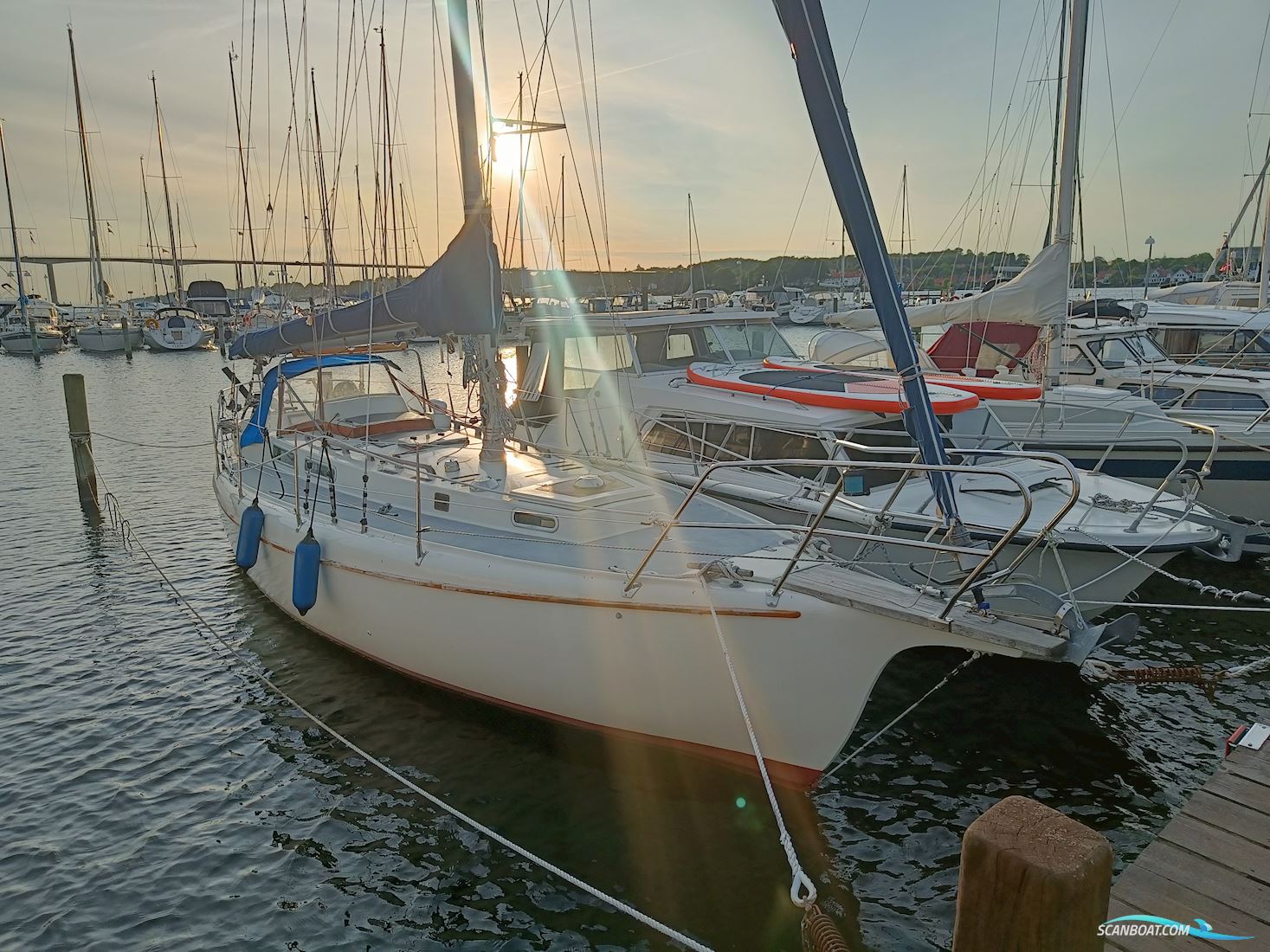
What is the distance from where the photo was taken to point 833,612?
5082mm

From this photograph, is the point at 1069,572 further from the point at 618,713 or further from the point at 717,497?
the point at 618,713

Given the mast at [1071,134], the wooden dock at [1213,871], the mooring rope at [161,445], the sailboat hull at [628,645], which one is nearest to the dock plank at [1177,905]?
the wooden dock at [1213,871]

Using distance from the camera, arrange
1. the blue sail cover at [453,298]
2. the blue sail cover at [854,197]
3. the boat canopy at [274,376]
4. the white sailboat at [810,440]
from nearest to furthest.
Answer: the blue sail cover at [854,197]
the blue sail cover at [453,298]
the white sailboat at [810,440]
the boat canopy at [274,376]

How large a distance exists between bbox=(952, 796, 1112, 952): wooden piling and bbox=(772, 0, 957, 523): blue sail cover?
3263 millimetres

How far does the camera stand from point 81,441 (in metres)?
15.4

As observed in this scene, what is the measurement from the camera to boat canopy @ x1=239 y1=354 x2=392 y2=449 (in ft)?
33.3

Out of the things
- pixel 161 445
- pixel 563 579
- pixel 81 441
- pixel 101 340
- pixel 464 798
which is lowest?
pixel 464 798

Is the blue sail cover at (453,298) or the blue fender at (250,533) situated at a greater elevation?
the blue sail cover at (453,298)

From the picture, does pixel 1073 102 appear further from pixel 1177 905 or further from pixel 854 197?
pixel 1177 905

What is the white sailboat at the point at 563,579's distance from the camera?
5188mm

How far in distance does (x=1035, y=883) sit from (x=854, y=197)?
4.44 m

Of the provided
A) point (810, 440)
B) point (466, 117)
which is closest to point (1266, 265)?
point (810, 440)

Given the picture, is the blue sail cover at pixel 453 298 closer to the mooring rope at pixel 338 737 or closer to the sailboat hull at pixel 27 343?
the mooring rope at pixel 338 737

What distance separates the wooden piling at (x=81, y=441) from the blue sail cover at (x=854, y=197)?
14450 millimetres
